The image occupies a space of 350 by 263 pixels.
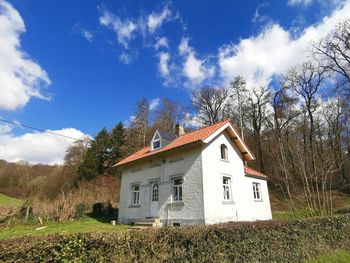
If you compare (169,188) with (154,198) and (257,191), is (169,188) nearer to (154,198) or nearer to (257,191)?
(154,198)

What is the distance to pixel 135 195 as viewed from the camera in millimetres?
17875

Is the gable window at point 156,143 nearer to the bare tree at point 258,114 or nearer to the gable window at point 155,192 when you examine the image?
the gable window at point 155,192

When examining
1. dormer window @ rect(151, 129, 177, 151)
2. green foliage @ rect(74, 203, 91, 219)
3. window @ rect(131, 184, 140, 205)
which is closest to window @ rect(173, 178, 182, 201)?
dormer window @ rect(151, 129, 177, 151)

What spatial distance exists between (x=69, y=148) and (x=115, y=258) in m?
38.3

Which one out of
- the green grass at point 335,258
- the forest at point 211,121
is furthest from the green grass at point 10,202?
the green grass at point 335,258

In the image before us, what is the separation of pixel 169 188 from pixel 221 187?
10.3ft

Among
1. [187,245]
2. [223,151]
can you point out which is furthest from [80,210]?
[187,245]

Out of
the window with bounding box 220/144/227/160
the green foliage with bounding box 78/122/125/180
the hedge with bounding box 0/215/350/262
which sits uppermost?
the green foliage with bounding box 78/122/125/180

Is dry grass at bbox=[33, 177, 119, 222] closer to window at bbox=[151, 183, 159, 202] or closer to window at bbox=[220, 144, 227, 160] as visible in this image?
window at bbox=[151, 183, 159, 202]

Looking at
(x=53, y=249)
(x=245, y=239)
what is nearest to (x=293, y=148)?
(x=245, y=239)

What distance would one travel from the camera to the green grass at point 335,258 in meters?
8.02

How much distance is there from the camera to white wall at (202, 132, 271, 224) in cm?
1352

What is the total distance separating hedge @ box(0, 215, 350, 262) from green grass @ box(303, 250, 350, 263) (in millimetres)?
191

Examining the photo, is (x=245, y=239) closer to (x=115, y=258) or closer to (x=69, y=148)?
(x=115, y=258)
